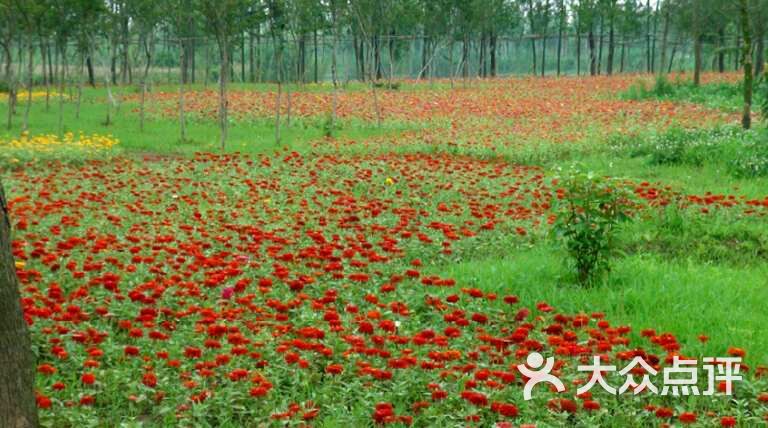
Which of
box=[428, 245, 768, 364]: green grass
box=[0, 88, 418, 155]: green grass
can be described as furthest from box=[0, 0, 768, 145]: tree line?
box=[428, 245, 768, 364]: green grass

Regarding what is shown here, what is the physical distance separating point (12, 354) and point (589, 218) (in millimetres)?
4137

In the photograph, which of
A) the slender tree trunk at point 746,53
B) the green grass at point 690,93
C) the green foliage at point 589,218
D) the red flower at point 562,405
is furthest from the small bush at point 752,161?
the green grass at point 690,93

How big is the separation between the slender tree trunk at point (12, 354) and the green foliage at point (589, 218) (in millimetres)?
3848

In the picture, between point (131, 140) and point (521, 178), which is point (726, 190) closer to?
point (521, 178)

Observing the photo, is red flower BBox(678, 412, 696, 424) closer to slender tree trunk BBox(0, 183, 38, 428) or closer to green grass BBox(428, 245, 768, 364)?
green grass BBox(428, 245, 768, 364)

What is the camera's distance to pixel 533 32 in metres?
59.4

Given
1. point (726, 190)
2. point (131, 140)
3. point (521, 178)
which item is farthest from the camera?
point (131, 140)

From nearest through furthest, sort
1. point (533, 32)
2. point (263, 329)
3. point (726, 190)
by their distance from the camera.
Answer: point (263, 329)
point (726, 190)
point (533, 32)

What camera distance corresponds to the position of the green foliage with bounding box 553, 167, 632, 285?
19.4ft

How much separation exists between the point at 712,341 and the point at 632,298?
2.86 feet

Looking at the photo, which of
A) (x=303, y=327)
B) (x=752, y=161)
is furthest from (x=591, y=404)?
(x=752, y=161)

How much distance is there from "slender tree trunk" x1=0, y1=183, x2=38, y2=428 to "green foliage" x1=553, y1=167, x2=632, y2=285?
12.6 ft

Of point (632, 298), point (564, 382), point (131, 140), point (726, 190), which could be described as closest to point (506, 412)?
point (564, 382)

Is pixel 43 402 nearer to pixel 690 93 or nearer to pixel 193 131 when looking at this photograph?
pixel 193 131
